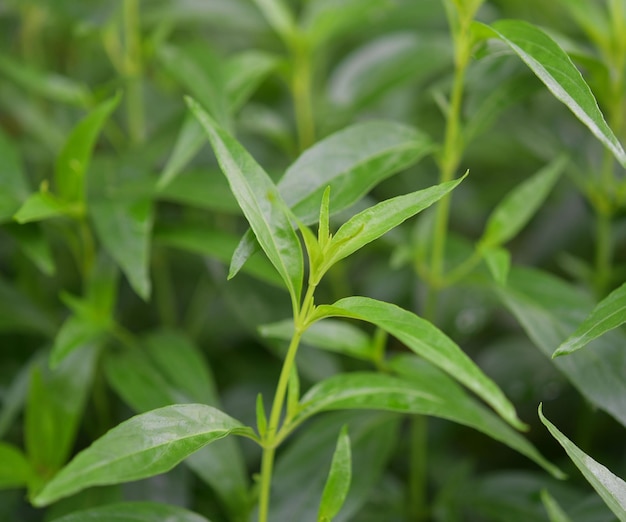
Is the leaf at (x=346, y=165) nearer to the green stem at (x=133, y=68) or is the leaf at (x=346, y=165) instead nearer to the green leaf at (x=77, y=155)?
the green leaf at (x=77, y=155)

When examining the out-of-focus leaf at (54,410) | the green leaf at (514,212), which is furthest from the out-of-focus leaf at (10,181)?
the green leaf at (514,212)

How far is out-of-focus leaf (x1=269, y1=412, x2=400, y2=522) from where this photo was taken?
57 cm

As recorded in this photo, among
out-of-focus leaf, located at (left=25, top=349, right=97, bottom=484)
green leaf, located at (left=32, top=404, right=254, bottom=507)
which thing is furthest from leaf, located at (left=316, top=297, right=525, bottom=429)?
out-of-focus leaf, located at (left=25, top=349, right=97, bottom=484)

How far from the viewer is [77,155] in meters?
0.61

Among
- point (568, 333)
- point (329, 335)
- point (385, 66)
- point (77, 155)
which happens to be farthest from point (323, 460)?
point (385, 66)

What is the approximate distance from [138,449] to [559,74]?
1.03 ft

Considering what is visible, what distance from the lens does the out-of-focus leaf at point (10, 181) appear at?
612 mm

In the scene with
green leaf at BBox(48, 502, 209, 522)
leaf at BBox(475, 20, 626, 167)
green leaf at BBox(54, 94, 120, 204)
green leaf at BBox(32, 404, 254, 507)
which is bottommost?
green leaf at BBox(48, 502, 209, 522)

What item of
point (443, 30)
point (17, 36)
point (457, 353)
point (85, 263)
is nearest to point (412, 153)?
point (457, 353)

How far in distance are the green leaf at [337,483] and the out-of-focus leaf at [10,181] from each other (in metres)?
0.34

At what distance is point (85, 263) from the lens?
688 millimetres

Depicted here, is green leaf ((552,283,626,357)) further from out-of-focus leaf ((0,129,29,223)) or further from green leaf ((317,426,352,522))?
out-of-focus leaf ((0,129,29,223))

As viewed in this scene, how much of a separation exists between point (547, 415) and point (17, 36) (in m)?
0.88

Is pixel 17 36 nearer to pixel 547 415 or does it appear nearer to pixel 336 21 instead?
pixel 336 21
